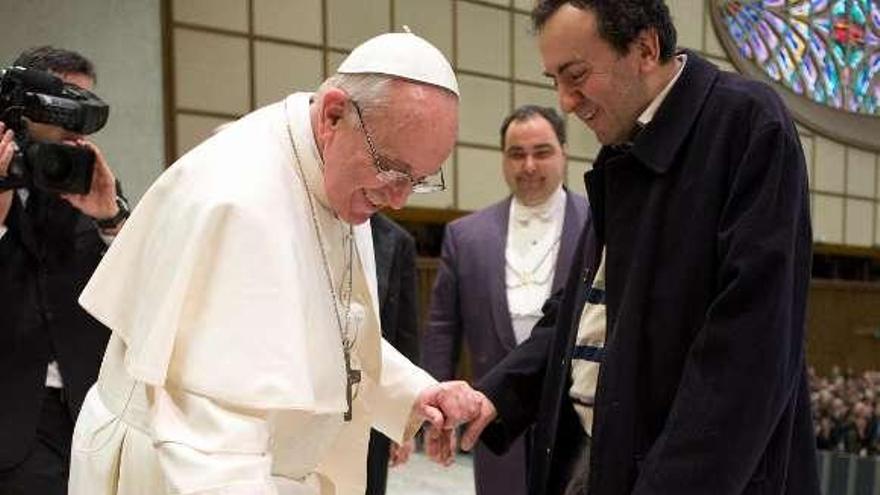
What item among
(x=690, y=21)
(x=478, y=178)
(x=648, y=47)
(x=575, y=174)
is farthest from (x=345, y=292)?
(x=690, y=21)

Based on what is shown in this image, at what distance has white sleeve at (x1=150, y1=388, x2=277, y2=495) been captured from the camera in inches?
47.0

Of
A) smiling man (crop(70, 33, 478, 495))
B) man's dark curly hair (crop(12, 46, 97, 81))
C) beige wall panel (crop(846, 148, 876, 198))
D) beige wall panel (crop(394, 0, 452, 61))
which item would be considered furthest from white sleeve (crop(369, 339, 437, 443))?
beige wall panel (crop(846, 148, 876, 198))

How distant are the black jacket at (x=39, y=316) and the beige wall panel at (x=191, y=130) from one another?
18.2 feet

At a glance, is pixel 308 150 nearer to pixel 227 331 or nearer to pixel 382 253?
pixel 227 331

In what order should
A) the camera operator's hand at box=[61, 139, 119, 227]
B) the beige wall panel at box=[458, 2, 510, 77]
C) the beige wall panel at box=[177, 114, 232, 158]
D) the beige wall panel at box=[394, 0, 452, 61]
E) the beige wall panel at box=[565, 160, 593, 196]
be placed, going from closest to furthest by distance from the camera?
1. the camera operator's hand at box=[61, 139, 119, 227]
2. the beige wall panel at box=[177, 114, 232, 158]
3. the beige wall panel at box=[394, 0, 452, 61]
4. the beige wall panel at box=[458, 2, 510, 77]
5. the beige wall panel at box=[565, 160, 593, 196]

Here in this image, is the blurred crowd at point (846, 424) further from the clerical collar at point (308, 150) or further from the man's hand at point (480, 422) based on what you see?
the clerical collar at point (308, 150)

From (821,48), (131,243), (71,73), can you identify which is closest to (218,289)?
(131,243)

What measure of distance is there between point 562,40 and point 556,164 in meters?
1.70

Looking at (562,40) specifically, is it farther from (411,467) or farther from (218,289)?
(411,467)

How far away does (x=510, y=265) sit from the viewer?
3395mm

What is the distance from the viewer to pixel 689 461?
4.76 ft

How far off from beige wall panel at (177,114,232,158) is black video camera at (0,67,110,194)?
5752 mm

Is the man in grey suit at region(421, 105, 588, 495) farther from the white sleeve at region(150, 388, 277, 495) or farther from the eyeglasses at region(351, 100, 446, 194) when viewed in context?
the white sleeve at region(150, 388, 277, 495)

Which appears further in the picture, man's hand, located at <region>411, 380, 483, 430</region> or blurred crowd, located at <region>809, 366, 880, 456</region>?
blurred crowd, located at <region>809, 366, 880, 456</region>
